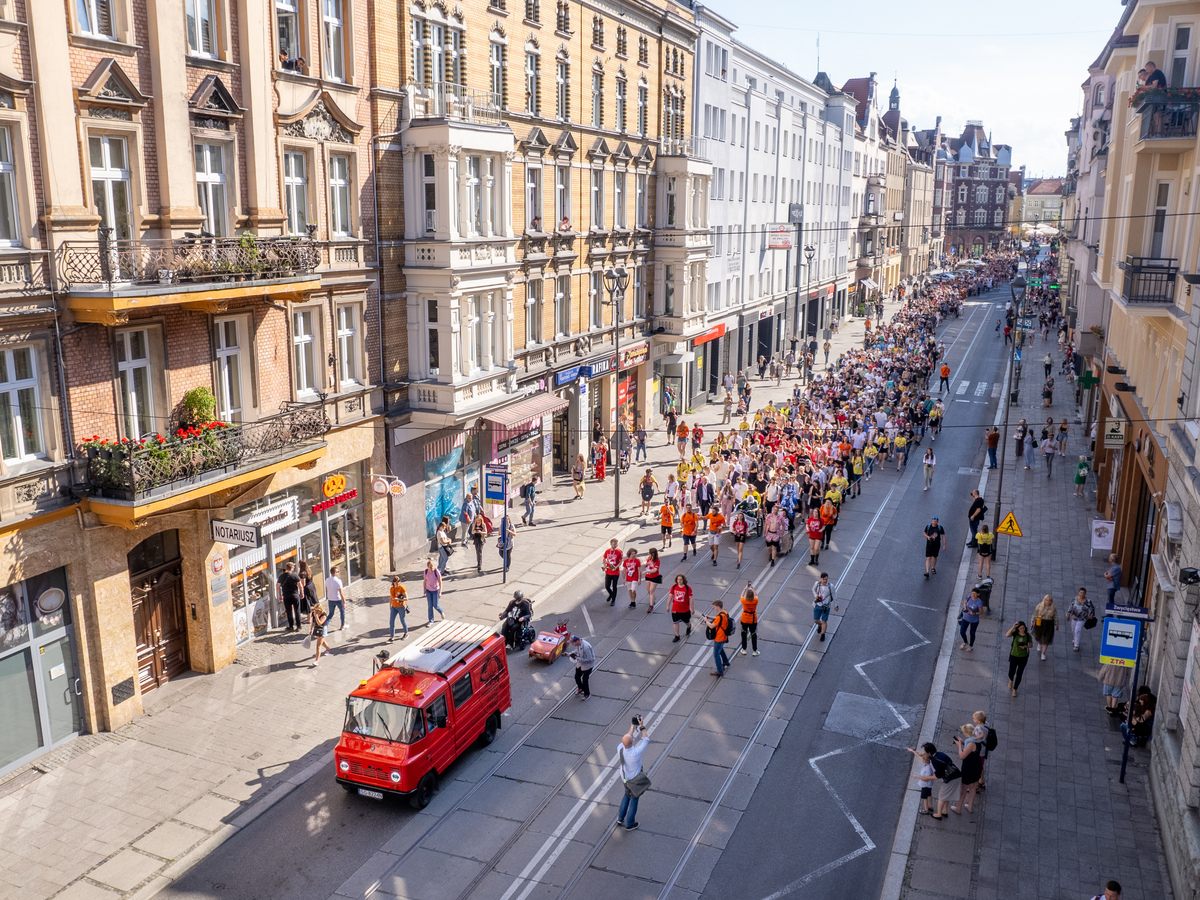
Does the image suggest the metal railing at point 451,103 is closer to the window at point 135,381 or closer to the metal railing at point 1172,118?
the window at point 135,381

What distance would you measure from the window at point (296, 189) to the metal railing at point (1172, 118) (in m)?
18.4

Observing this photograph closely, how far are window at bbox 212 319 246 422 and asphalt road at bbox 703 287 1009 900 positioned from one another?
12.3 metres

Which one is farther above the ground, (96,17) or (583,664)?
(96,17)

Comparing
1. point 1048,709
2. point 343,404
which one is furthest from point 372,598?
point 1048,709

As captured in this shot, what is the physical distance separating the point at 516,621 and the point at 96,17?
13228 millimetres

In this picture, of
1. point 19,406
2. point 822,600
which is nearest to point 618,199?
point 822,600

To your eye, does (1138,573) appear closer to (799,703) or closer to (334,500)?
(799,703)

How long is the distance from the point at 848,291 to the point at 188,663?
2978 inches

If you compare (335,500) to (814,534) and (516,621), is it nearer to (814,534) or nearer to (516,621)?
(516,621)

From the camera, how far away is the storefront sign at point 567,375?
105 feet

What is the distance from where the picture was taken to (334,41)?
21.0 meters

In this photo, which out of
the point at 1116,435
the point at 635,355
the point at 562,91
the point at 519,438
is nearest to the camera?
the point at 1116,435

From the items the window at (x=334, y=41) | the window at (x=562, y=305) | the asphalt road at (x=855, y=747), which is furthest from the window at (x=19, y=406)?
the window at (x=562, y=305)

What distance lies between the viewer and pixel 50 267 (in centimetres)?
1509
